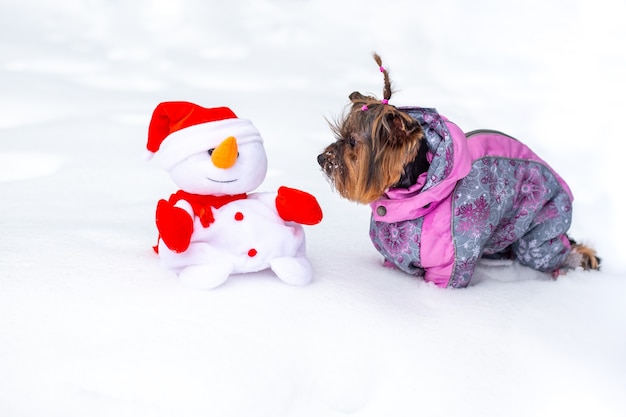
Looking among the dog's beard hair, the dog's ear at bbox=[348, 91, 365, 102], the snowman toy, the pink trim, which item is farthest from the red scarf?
the pink trim

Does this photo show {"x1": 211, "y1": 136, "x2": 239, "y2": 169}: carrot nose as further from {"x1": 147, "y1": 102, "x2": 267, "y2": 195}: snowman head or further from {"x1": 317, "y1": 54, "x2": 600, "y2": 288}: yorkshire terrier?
{"x1": 317, "y1": 54, "x2": 600, "y2": 288}: yorkshire terrier

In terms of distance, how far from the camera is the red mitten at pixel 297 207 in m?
2.12

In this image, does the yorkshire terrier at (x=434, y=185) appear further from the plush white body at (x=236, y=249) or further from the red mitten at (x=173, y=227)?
the red mitten at (x=173, y=227)

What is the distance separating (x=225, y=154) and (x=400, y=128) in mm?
549

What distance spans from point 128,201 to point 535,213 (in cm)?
165

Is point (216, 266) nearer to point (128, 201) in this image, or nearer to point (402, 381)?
point (402, 381)

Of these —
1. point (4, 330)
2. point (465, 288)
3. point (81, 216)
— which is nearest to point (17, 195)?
point (81, 216)

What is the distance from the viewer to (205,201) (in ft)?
6.98

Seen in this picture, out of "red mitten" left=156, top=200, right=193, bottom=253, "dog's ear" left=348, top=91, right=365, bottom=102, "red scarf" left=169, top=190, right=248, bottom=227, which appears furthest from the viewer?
"dog's ear" left=348, top=91, right=365, bottom=102

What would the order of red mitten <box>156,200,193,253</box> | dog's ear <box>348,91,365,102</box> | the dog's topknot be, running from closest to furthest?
red mitten <box>156,200,193,253</box> < the dog's topknot < dog's ear <box>348,91,365,102</box>

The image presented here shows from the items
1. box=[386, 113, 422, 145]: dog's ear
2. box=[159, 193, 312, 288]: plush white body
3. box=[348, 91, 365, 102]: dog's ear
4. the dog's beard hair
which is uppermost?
box=[348, 91, 365, 102]: dog's ear

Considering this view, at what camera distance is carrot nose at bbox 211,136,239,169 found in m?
2.01

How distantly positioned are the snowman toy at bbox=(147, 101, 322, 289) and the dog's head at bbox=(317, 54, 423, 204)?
19 centimetres

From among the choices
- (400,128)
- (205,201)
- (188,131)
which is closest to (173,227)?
(205,201)
